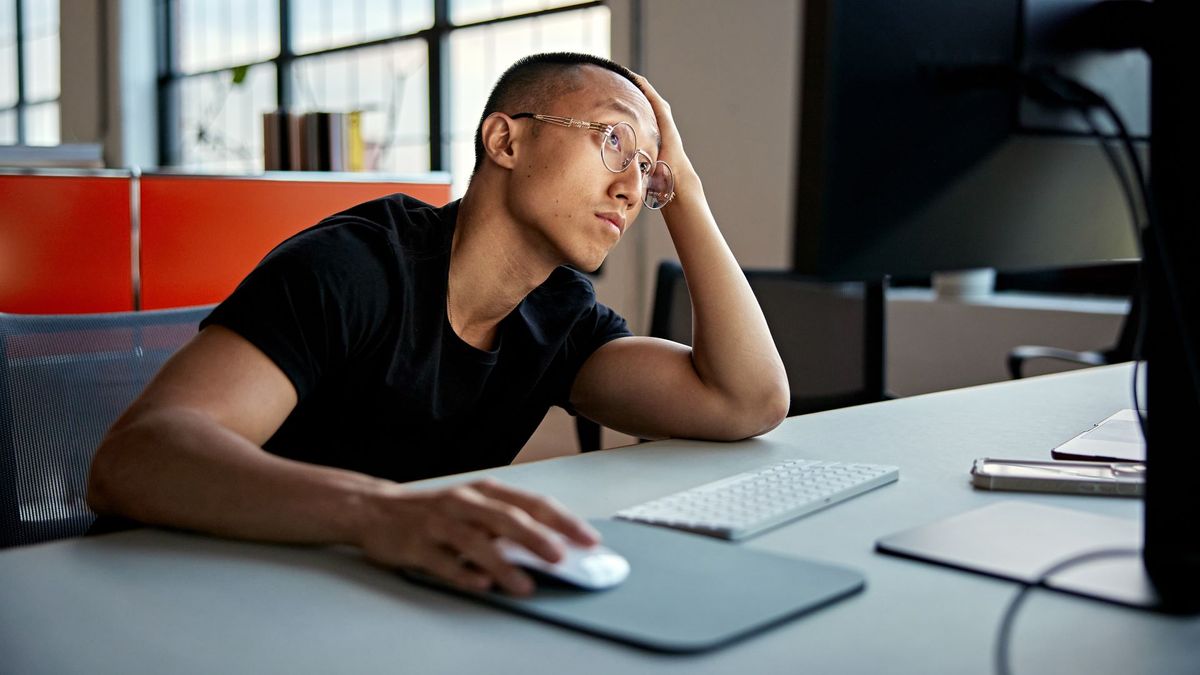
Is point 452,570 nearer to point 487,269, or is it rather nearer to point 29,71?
point 487,269

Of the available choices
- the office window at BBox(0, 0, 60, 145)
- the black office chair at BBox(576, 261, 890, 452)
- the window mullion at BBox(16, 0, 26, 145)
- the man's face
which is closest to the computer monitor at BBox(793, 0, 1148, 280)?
the man's face

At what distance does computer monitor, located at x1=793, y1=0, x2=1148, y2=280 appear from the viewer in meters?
0.73

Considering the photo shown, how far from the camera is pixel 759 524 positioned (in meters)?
0.91

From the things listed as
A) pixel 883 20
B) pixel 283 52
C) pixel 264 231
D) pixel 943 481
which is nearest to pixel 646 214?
pixel 264 231

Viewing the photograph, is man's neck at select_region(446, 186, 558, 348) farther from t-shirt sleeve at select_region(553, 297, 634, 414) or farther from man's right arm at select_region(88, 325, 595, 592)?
man's right arm at select_region(88, 325, 595, 592)

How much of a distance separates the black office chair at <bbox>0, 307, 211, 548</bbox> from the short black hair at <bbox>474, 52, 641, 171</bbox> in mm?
515

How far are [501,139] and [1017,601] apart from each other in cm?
94

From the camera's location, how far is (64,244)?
2830mm

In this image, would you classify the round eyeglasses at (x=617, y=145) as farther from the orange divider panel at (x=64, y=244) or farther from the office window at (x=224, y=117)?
the office window at (x=224, y=117)

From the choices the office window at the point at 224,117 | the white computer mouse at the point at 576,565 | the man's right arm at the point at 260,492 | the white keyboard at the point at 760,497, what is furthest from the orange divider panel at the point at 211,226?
the office window at the point at 224,117

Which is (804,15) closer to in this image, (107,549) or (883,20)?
(883,20)

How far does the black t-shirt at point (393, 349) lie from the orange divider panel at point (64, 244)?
1.74 meters

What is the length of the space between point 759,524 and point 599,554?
0.20 m

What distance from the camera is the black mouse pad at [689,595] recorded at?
66 centimetres
